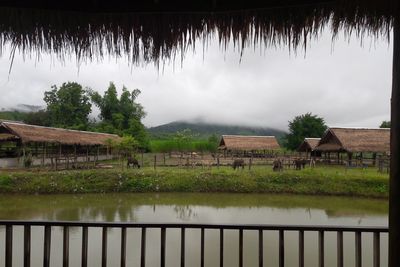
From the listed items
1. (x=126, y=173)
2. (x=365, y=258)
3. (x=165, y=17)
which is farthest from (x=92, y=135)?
(x=165, y=17)

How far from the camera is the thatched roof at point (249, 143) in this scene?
25.9 metres

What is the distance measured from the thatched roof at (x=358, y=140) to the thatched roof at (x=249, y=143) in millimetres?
5322

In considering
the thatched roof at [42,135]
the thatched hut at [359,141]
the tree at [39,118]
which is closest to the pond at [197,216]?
the thatched roof at [42,135]

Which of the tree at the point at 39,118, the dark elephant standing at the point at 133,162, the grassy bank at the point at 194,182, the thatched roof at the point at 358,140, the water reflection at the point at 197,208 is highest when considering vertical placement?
the tree at the point at 39,118

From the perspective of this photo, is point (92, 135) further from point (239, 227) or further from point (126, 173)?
point (239, 227)

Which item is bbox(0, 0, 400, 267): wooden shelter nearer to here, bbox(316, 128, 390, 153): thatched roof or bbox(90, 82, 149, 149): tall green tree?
bbox(316, 128, 390, 153): thatched roof

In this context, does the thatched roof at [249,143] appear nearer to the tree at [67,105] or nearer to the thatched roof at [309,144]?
the thatched roof at [309,144]

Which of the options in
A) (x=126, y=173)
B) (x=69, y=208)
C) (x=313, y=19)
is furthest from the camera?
(x=126, y=173)

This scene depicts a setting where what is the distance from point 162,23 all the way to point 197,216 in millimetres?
7618

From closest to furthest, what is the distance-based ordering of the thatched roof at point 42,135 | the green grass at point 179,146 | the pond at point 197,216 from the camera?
the pond at point 197,216
the thatched roof at point 42,135
the green grass at point 179,146

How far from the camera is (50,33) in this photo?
187cm

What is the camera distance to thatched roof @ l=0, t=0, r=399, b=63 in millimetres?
1743

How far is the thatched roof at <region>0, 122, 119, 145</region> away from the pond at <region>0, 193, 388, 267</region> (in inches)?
175

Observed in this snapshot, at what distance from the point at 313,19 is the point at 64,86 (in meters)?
28.2
